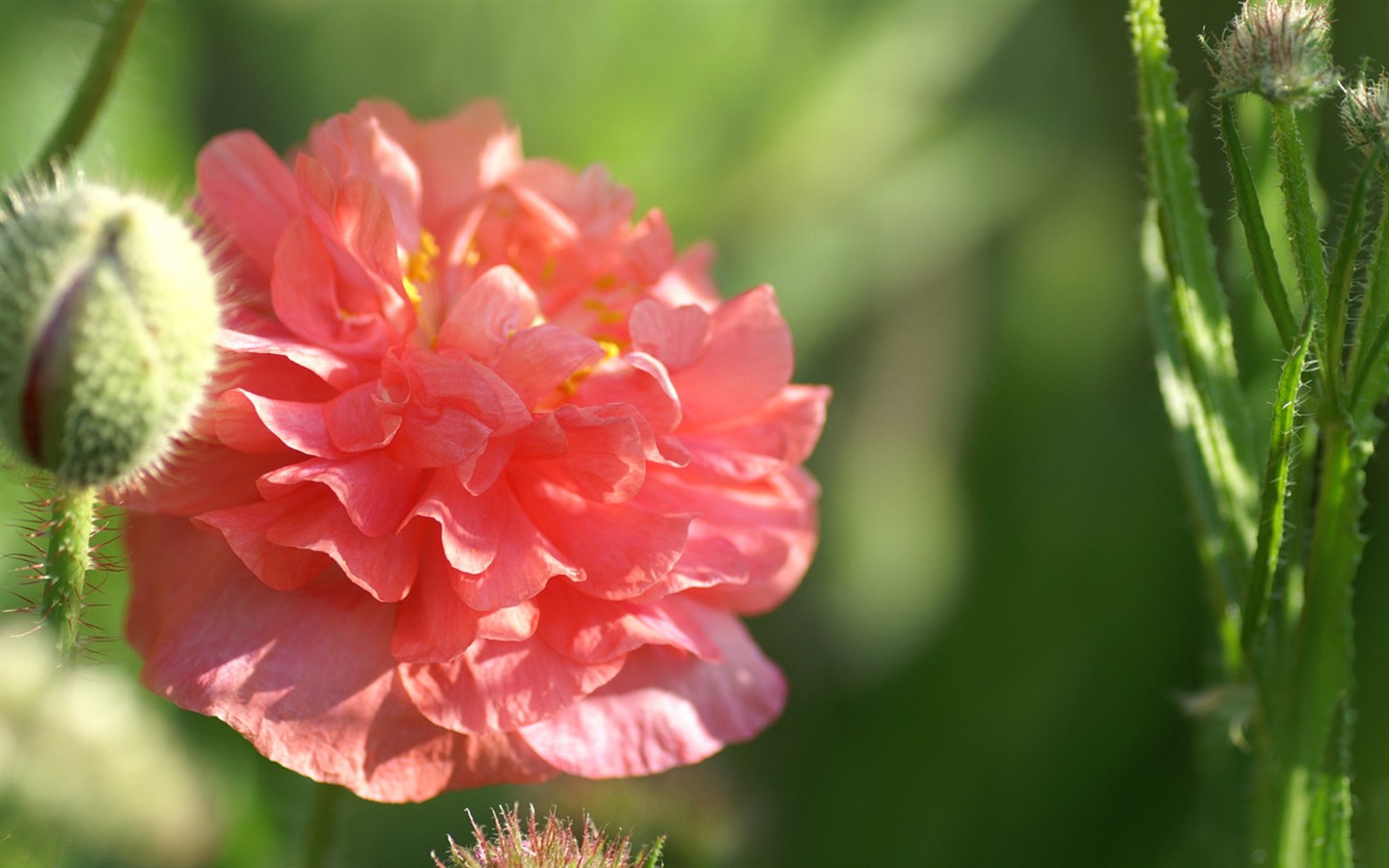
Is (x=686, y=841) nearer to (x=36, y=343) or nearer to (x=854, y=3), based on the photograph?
(x=36, y=343)

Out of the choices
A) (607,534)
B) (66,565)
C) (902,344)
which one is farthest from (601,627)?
(902,344)

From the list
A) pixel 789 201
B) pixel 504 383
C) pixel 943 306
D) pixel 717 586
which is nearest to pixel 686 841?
pixel 717 586

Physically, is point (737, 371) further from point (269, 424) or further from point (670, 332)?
point (269, 424)

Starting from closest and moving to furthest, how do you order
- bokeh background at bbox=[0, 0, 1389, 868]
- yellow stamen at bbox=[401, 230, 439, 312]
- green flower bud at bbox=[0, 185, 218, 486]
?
1. green flower bud at bbox=[0, 185, 218, 486]
2. yellow stamen at bbox=[401, 230, 439, 312]
3. bokeh background at bbox=[0, 0, 1389, 868]

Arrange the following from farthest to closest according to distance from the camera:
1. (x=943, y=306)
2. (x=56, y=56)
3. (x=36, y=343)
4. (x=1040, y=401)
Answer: (x=943, y=306) < (x=1040, y=401) < (x=56, y=56) < (x=36, y=343)

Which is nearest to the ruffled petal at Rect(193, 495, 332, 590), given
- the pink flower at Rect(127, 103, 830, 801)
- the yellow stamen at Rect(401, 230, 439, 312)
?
the pink flower at Rect(127, 103, 830, 801)

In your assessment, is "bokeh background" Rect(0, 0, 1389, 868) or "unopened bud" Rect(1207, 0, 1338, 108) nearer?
"unopened bud" Rect(1207, 0, 1338, 108)

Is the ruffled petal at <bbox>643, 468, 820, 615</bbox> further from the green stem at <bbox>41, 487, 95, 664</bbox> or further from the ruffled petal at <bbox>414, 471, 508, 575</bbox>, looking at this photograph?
the green stem at <bbox>41, 487, 95, 664</bbox>
